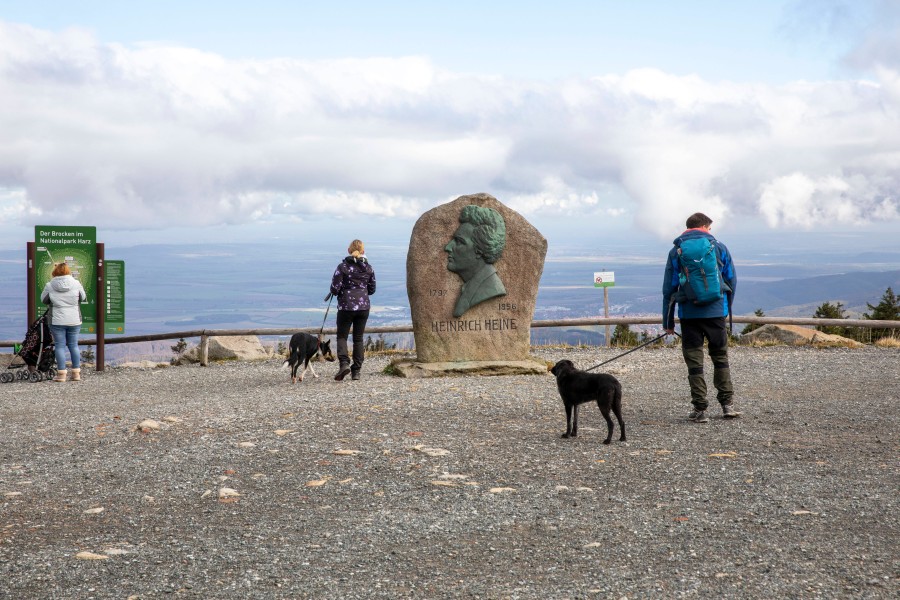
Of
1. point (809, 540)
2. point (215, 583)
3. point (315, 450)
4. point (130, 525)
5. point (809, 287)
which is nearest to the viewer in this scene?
point (215, 583)

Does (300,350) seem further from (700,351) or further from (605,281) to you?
(605,281)

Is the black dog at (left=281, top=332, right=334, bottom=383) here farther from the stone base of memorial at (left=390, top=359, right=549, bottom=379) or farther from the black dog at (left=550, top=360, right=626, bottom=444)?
the black dog at (left=550, top=360, right=626, bottom=444)

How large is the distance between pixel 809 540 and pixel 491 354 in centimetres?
833

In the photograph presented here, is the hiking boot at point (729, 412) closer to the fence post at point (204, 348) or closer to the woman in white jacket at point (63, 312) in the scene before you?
the woman in white jacket at point (63, 312)

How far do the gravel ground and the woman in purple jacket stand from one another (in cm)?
178

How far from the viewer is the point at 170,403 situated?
11.4 m

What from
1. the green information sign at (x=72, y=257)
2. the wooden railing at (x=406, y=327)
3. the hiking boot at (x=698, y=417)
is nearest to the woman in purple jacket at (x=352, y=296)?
the wooden railing at (x=406, y=327)

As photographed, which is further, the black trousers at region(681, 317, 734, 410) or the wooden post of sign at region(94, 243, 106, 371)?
the wooden post of sign at region(94, 243, 106, 371)

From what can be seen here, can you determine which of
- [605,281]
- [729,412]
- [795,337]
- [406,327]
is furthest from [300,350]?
[795,337]

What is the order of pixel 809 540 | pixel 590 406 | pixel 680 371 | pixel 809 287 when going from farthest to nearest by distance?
pixel 809 287 → pixel 680 371 → pixel 590 406 → pixel 809 540

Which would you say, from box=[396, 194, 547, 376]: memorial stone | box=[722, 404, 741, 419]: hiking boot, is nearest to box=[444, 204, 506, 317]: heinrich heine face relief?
box=[396, 194, 547, 376]: memorial stone

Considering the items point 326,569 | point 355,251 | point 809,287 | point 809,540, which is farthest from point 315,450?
point 809,287

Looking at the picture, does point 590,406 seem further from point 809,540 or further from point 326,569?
point 326,569

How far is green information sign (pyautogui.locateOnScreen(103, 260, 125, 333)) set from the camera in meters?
16.1
